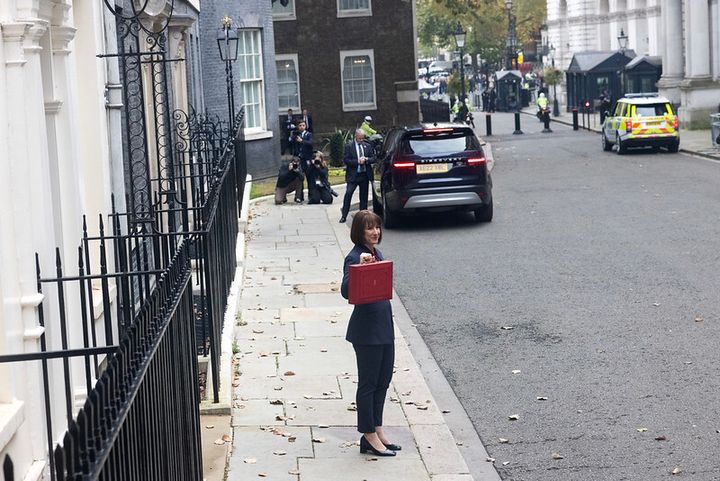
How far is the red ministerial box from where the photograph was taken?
8312 millimetres

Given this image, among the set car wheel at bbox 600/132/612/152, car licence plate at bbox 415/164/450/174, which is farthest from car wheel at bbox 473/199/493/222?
car wheel at bbox 600/132/612/152

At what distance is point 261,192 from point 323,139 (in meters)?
12.3

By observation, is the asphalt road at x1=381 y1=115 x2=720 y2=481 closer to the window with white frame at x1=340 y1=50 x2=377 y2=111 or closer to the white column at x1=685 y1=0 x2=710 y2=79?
the window with white frame at x1=340 y1=50 x2=377 y2=111

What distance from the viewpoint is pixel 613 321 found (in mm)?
12914

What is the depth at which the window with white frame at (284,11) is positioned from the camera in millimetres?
44094

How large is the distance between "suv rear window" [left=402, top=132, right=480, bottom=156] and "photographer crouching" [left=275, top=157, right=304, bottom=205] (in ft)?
18.3

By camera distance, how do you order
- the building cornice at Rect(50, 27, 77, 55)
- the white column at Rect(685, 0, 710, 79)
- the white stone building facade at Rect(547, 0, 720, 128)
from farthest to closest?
the white column at Rect(685, 0, 710, 79), the white stone building facade at Rect(547, 0, 720, 128), the building cornice at Rect(50, 27, 77, 55)

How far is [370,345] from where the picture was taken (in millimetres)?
8500

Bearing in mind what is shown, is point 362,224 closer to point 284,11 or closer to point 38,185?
point 38,185

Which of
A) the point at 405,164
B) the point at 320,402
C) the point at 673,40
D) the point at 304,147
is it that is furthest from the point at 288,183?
the point at 673,40

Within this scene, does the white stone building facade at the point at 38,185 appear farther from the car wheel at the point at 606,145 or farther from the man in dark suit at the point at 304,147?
the car wheel at the point at 606,145

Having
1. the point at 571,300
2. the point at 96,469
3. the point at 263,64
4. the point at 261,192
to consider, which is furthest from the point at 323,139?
the point at 96,469

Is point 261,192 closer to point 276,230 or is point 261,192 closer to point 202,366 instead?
point 276,230

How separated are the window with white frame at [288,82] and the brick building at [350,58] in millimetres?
73
